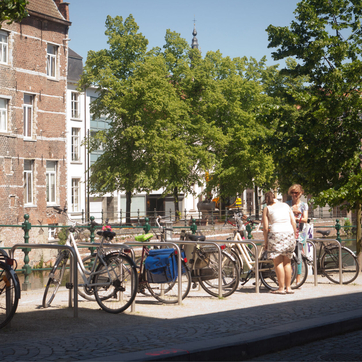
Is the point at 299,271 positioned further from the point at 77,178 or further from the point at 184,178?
the point at 77,178

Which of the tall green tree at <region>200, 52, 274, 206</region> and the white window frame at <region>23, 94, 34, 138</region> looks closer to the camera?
the white window frame at <region>23, 94, 34, 138</region>

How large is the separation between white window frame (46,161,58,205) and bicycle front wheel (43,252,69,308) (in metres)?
25.6

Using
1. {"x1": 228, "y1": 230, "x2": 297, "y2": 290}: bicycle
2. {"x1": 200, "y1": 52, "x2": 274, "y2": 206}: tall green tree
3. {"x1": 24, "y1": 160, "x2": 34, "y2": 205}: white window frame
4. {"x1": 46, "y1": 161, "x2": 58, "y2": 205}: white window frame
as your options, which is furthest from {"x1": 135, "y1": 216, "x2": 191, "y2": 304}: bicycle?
{"x1": 200, "y1": 52, "x2": 274, "y2": 206}: tall green tree

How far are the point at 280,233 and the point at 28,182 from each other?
2453cm

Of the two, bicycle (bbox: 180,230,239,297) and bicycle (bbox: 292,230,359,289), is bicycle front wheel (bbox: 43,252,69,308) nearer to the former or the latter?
bicycle (bbox: 180,230,239,297)

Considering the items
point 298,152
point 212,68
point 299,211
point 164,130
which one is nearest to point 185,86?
point 212,68

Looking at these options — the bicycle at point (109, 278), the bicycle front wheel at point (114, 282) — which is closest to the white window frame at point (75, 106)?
the bicycle at point (109, 278)

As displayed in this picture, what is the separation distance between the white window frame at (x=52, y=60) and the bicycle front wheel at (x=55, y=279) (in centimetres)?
2610

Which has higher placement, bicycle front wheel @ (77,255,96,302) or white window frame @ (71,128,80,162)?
white window frame @ (71,128,80,162)

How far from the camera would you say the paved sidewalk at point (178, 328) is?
16.4ft

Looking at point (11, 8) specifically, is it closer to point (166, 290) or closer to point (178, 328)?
point (166, 290)

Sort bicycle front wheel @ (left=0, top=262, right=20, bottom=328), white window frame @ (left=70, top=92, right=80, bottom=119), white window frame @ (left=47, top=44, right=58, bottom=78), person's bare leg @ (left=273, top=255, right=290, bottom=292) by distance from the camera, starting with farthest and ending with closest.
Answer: white window frame @ (left=70, top=92, right=80, bottom=119) → white window frame @ (left=47, top=44, right=58, bottom=78) → person's bare leg @ (left=273, top=255, right=290, bottom=292) → bicycle front wheel @ (left=0, top=262, right=20, bottom=328)

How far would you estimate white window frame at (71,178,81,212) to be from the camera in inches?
1924

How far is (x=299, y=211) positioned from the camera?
10656 millimetres
